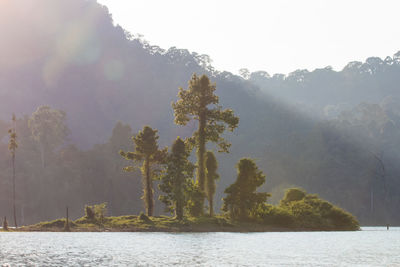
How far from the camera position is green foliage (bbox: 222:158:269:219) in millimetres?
72438

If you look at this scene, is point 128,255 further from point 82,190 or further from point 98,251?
point 82,190

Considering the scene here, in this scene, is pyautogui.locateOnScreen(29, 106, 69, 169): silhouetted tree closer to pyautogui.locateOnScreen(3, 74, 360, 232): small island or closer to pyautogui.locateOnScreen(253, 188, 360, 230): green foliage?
pyautogui.locateOnScreen(3, 74, 360, 232): small island

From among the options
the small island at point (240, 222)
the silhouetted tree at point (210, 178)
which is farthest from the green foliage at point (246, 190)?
the silhouetted tree at point (210, 178)

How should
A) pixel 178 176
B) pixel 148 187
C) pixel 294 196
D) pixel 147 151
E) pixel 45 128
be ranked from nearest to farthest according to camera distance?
pixel 178 176 → pixel 147 151 → pixel 148 187 → pixel 294 196 → pixel 45 128

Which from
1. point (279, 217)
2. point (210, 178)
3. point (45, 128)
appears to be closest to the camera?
point (279, 217)

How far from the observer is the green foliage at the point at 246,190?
7244 centimetres

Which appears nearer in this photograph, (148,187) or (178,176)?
(178,176)

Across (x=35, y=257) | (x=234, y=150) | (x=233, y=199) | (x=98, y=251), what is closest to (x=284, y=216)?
(x=233, y=199)

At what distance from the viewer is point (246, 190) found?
2864 inches

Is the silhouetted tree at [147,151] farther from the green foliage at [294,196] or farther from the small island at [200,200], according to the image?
the green foliage at [294,196]

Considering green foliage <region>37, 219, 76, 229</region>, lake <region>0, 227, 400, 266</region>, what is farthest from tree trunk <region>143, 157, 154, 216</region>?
lake <region>0, 227, 400, 266</region>

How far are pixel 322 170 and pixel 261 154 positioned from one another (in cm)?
2389

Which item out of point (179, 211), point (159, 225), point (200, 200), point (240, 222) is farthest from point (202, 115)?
point (159, 225)

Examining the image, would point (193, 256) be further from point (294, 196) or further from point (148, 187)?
point (294, 196)
